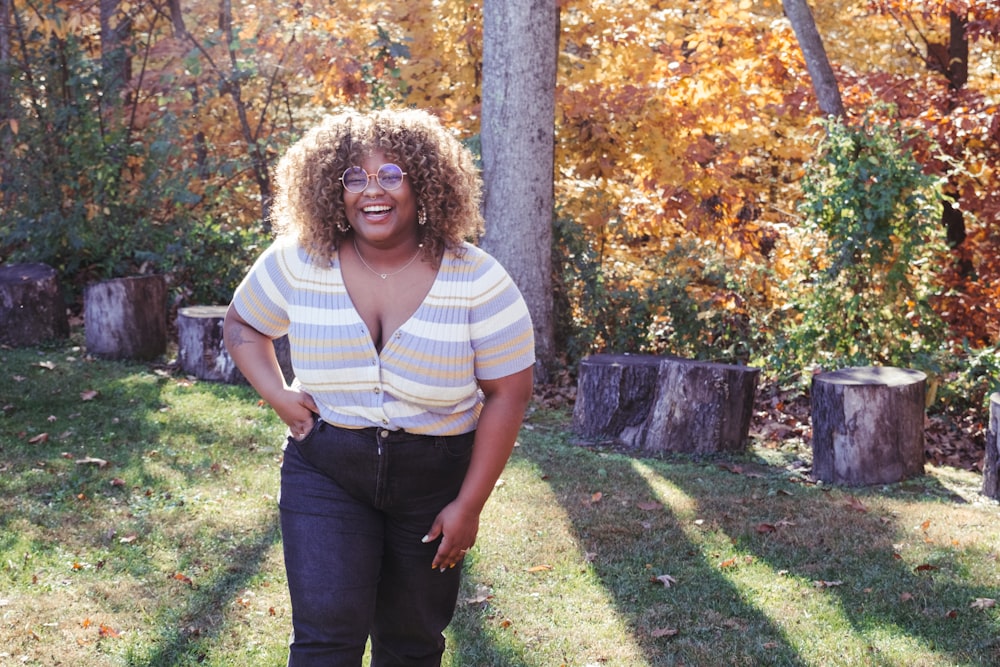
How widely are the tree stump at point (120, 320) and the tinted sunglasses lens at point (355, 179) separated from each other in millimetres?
7610

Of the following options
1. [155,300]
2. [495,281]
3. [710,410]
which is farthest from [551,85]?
[495,281]

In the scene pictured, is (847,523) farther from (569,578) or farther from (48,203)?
(48,203)

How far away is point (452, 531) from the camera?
2.97 metres

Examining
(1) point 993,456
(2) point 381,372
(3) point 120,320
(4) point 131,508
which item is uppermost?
(2) point 381,372

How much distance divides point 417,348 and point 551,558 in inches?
111

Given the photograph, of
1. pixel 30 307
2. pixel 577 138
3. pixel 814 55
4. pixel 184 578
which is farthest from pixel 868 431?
pixel 30 307

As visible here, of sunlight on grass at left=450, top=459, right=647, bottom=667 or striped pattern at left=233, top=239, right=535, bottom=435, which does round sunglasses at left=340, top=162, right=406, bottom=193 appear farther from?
sunlight on grass at left=450, top=459, right=647, bottom=667

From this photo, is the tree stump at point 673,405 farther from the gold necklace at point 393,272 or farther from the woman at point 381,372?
the gold necklace at point 393,272

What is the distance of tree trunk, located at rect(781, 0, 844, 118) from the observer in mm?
10562

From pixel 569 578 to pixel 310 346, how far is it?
2.65 m

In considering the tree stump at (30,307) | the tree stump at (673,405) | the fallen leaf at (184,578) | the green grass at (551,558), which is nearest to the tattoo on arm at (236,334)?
the green grass at (551,558)

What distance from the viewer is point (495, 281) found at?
3000 millimetres

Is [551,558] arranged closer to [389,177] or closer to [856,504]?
[856,504]

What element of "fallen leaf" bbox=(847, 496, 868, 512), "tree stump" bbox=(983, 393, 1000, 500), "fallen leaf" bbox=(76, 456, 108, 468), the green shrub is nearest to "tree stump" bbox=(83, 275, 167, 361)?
"fallen leaf" bbox=(76, 456, 108, 468)
